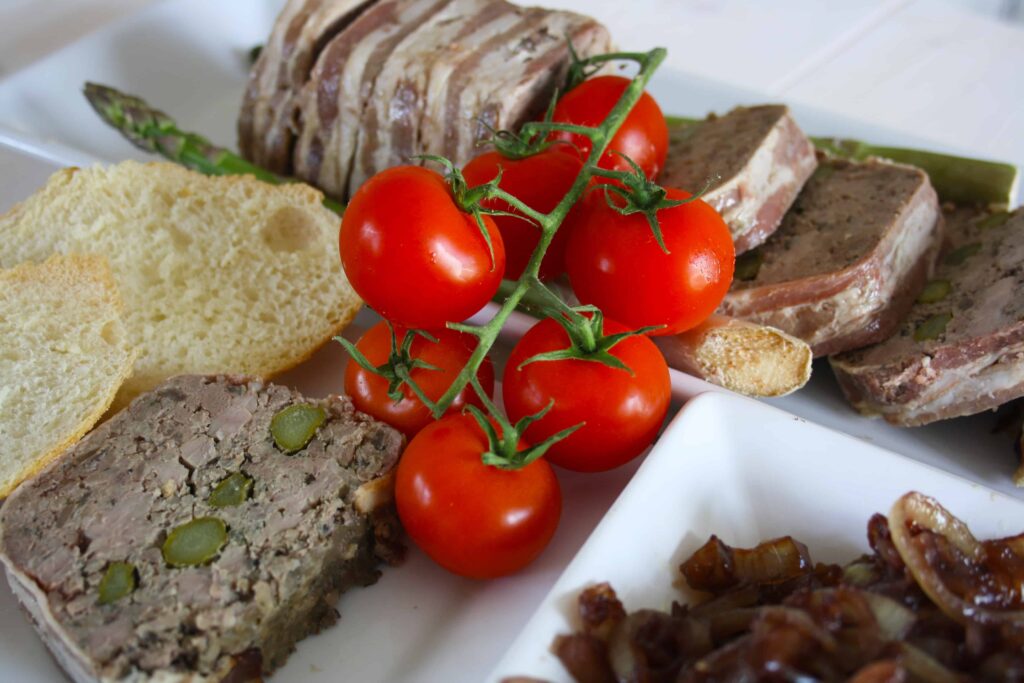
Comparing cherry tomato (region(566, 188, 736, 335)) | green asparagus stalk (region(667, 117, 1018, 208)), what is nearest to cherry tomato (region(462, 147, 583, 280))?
cherry tomato (region(566, 188, 736, 335))

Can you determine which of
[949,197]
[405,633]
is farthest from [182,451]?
[949,197]

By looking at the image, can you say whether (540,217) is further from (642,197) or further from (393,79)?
(393,79)

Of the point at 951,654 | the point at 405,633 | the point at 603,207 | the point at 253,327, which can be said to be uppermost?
the point at 603,207

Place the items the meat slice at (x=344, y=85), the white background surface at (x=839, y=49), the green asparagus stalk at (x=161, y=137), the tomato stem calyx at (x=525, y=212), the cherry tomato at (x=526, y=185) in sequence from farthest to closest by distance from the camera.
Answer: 1. the white background surface at (x=839, y=49)
2. the green asparagus stalk at (x=161, y=137)
3. the meat slice at (x=344, y=85)
4. the cherry tomato at (x=526, y=185)
5. the tomato stem calyx at (x=525, y=212)

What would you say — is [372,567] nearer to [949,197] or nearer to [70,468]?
[70,468]

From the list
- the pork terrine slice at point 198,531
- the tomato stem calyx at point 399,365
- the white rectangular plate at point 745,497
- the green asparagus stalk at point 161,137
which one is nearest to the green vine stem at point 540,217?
the tomato stem calyx at point 399,365

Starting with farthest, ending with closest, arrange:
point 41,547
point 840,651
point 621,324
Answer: point 621,324 → point 41,547 → point 840,651

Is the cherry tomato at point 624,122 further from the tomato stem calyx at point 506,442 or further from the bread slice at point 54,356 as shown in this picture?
the bread slice at point 54,356

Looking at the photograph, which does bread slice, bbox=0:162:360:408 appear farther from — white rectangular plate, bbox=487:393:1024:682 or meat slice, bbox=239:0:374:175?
white rectangular plate, bbox=487:393:1024:682
